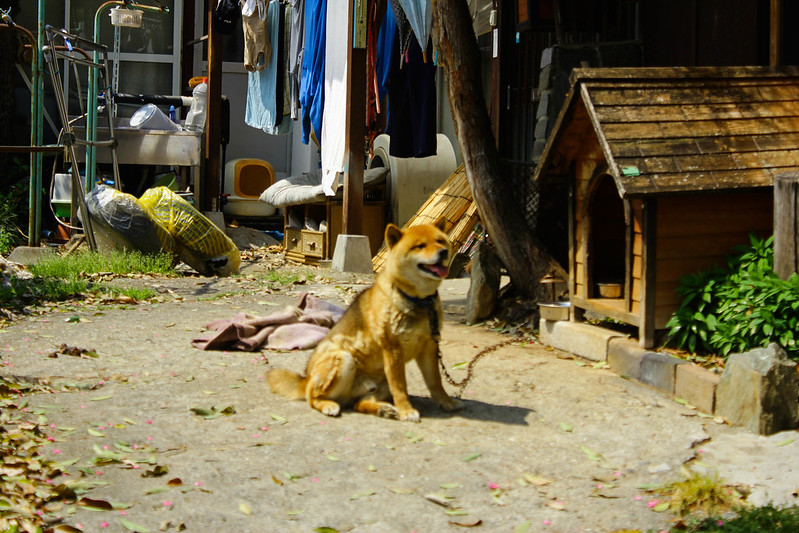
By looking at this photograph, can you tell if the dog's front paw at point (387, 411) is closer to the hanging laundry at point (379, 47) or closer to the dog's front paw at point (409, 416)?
the dog's front paw at point (409, 416)

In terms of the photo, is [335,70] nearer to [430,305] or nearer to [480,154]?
[480,154]

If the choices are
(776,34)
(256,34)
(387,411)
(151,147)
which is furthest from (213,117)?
(387,411)

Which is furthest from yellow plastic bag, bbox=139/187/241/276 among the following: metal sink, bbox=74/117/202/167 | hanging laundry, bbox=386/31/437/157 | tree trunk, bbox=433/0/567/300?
tree trunk, bbox=433/0/567/300

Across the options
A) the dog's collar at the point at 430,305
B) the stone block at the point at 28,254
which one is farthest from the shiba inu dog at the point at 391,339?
the stone block at the point at 28,254

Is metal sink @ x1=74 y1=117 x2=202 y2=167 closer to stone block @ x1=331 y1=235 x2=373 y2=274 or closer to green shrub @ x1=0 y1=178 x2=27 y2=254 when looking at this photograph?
green shrub @ x1=0 y1=178 x2=27 y2=254

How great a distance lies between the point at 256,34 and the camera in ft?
46.7

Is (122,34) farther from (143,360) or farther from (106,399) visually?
(106,399)

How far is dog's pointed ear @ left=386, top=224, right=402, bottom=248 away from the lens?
5603 mm

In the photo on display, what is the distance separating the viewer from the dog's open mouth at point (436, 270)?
5.39 metres

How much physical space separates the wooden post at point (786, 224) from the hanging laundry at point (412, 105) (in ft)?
20.0

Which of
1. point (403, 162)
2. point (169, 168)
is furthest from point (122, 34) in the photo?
point (403, 162)

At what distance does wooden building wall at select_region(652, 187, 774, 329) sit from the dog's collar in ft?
6.33

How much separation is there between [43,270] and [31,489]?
687 cm

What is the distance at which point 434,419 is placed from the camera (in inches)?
221
